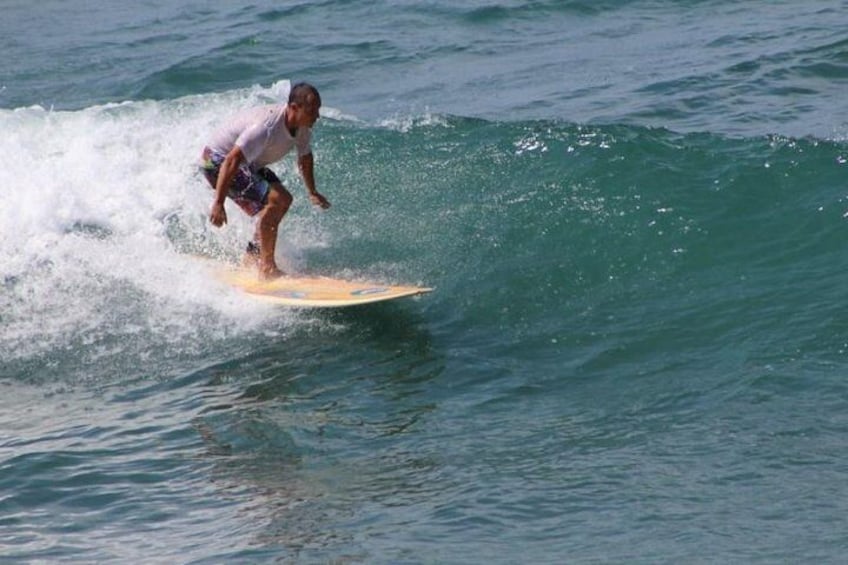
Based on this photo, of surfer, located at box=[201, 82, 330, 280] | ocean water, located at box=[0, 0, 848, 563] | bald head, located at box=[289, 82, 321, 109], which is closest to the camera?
ocean water, located at box=[0, 0, 848, 563]

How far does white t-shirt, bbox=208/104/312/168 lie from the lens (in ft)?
31.2

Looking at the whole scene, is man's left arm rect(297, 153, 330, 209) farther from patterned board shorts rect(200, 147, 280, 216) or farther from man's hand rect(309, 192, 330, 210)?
patterned board shorts rect(200, 147, 280, 216)

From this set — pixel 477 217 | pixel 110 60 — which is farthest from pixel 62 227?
pixel 110 60

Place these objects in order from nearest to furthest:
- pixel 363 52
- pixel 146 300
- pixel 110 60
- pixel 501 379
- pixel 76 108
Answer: pixel 501 379 → pixel 146 300 → pixel 76 108 → pixel 363 52 → pixel 110 60

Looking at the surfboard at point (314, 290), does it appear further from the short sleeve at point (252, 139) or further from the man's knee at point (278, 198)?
the short sleeve at point (252, 139)

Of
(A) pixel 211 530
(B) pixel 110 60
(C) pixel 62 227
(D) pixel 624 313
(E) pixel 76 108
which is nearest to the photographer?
(A) pixel 211 530

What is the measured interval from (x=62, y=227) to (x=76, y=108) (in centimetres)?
504

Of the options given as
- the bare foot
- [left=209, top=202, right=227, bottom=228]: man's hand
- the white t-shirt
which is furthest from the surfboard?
the white t-shirt

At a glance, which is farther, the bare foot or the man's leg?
the bare foot

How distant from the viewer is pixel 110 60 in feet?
63.2

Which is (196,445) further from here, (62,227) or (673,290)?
(62,227)

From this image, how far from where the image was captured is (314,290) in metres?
9.70

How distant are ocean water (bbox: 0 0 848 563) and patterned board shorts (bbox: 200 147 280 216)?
2.32 feet

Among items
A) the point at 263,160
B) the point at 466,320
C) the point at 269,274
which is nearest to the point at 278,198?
the point at 263,160
